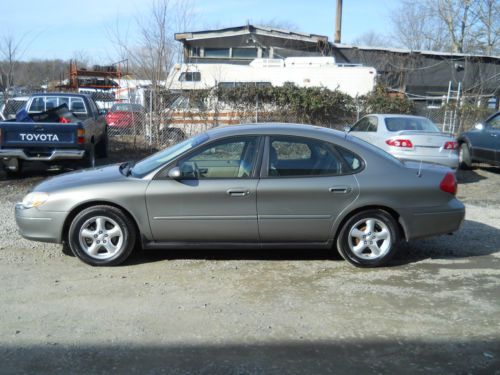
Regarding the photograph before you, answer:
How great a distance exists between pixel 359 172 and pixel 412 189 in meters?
0.60

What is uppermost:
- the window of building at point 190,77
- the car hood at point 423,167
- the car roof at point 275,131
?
the window of building at point 190,77

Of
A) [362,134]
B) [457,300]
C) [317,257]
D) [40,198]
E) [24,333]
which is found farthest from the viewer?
[362,134]

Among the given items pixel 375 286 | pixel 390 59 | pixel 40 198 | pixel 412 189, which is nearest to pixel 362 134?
pixel 412 189

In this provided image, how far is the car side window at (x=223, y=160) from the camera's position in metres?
5.38

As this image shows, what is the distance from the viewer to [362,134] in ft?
38.1

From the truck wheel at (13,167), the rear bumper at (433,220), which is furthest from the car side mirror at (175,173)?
the truck wheel at (13,167)

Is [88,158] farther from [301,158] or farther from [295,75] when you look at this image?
[295,75]

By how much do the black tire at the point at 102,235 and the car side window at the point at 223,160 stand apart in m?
0.83

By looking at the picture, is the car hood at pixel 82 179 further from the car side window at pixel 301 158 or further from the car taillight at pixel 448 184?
the car taillight at pixel 448 184

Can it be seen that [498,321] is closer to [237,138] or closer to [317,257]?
[317,257]

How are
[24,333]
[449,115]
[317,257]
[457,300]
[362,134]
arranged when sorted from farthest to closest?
[449,115] < [362,134] < [317,257] < [457,300] < [24,333]

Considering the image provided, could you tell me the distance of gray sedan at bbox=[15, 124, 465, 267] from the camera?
527cm

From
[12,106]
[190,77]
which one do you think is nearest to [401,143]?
[190,77]

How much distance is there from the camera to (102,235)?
17.4ft
